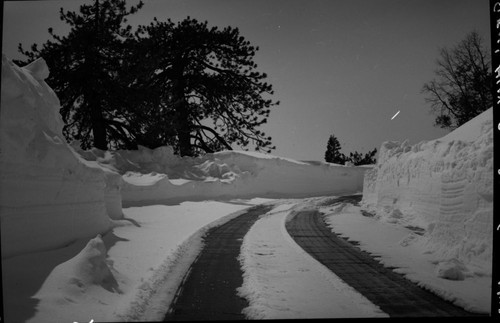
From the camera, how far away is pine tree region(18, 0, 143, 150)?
19.5 ft

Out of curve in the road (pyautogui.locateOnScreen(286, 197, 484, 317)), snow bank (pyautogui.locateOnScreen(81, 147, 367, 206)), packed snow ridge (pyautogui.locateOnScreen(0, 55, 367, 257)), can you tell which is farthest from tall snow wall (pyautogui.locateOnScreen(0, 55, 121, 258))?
curve in the road (pyautogui.locateOnScreen(286, 197, 484, 317))

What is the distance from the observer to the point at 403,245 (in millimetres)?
5371

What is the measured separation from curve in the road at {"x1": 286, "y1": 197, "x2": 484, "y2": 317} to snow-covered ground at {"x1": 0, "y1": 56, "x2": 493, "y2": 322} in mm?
173

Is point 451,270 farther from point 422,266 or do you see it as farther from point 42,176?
point 42,176

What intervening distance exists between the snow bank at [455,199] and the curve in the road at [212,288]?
289cm

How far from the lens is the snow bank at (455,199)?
4328 millimetres

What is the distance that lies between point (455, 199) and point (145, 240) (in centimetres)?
547

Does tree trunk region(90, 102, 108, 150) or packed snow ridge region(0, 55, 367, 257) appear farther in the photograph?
tree trunk region(90, 102, 108, 150)

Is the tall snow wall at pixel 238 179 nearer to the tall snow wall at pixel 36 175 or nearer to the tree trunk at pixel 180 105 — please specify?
the tree trunk at pixel 180 105

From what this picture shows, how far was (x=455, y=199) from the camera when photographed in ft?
16.3

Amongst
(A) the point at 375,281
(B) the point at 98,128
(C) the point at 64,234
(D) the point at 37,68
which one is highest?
(D) the point at 37,68

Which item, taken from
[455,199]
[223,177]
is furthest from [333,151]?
[223,177]

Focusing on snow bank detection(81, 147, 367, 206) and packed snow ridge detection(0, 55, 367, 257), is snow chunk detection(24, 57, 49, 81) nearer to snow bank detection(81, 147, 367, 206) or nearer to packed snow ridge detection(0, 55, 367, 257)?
packed snow ridge detection(0, 55, 367, 257)

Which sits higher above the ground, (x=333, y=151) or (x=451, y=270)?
(x=333, y=151)
